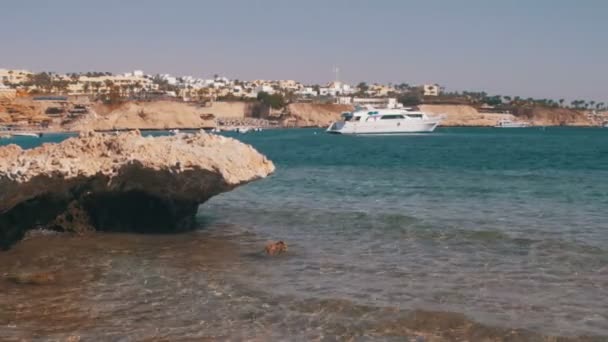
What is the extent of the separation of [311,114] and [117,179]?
16852cm

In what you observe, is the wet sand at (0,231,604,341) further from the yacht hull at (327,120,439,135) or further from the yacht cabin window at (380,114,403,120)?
the yacht cabin window at (380,114,403,120)

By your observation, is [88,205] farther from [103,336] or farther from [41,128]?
[41,128]

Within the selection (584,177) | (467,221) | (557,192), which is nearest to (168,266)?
(467,221)

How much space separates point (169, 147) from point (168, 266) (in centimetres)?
272

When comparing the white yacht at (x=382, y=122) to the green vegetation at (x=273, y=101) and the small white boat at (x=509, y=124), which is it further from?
the green vegetation at (x=273, y=101)

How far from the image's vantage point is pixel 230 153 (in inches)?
587

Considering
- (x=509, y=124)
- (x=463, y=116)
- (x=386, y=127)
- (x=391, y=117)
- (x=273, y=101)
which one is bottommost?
(x=509, y=124)

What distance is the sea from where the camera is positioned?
354 inches

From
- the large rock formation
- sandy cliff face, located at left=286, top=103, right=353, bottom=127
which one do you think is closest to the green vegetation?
sandy cliff face, located at left=286, top=103, right=353, bottom=127

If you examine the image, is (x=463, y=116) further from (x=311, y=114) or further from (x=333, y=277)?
(x=333, y=277)

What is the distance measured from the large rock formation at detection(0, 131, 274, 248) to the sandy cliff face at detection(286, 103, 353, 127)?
6446 inches

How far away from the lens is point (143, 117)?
495ft

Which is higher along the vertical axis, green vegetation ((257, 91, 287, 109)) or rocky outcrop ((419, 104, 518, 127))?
green vegetation ((257, 91, 287, 109))

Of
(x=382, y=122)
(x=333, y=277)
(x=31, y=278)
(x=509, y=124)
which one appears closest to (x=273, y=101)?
(x=509, y=124)
